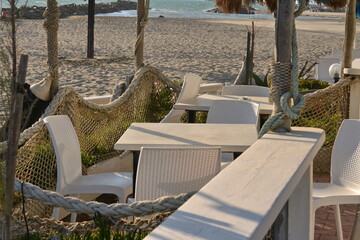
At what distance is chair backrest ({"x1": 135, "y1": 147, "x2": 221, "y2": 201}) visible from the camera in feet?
12.0

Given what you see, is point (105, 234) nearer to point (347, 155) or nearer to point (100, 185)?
point (100, 185)

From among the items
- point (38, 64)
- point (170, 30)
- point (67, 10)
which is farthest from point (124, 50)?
point (67, 10)

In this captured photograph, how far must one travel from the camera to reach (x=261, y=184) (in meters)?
2.37

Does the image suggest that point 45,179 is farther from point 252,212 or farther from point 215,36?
point 215,36

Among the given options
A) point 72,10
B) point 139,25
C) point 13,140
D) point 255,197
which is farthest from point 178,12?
point 255,197

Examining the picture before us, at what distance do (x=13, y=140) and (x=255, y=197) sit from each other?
80 cm

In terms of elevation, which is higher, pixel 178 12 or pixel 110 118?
pixel 110 118

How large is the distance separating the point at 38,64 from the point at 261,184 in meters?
16.9

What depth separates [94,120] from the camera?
6141 mm

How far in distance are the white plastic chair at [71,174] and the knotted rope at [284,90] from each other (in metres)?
1.54

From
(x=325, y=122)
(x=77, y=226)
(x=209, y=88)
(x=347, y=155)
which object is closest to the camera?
(x=77, y=226)

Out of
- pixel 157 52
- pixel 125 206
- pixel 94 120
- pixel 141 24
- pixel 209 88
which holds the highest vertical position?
pixel 141 24

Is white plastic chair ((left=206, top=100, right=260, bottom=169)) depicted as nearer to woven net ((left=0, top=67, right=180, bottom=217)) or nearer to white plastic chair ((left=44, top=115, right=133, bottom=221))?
woven net ((left=0, top=67, right=180, bottom=217))

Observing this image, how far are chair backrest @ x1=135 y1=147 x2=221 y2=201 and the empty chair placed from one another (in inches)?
117
